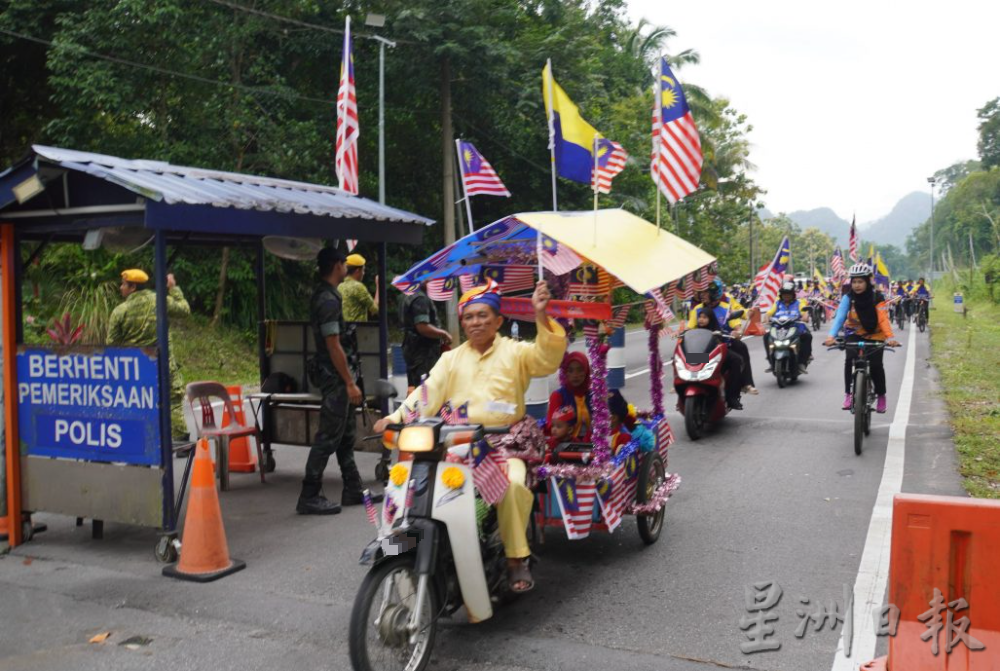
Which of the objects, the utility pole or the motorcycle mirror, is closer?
the motorcycle mirror

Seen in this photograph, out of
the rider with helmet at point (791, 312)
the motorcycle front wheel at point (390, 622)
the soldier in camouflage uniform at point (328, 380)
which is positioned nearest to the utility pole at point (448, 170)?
the rider with helmet at point (791, 312)

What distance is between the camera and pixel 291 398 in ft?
27.6

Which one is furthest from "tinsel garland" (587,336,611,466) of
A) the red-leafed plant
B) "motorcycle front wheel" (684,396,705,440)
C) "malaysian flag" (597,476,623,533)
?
"motorcycle front wheel" (684,396,705,440)

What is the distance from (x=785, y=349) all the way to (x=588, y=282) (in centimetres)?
939

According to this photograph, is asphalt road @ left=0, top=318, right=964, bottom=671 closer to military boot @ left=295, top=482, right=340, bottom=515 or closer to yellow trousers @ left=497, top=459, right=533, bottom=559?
military boot @ left=295, top=482, right=340, bottom=515

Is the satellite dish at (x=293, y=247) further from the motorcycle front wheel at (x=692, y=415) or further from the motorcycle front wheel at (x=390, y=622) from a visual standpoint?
the motorcycle front wheel at (x=390, y=622)

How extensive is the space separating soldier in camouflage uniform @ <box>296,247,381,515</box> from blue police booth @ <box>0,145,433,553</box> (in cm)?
45

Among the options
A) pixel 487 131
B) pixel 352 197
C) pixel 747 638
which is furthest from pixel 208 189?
pixel 487 131

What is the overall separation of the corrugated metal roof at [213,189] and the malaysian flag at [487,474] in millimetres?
2588

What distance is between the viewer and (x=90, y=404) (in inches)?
242

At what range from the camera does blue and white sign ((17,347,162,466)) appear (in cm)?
592

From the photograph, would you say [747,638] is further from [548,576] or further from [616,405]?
[616,405]

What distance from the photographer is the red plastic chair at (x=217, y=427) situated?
281 inches

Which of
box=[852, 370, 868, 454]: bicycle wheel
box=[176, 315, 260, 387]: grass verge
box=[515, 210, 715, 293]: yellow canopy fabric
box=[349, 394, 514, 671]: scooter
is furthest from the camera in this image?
box=[176, 315, 260, 387]: grass verge
